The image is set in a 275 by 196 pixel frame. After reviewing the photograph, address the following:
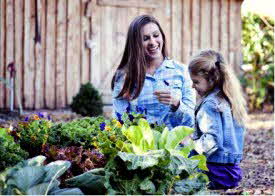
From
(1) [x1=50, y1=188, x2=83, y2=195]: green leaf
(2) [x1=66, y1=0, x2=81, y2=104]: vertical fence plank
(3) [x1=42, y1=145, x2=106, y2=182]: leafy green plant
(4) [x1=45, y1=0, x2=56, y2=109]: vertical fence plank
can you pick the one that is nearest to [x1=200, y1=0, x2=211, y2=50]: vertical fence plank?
(2) [x1=66, y1=0, x2=81, y2=104]: vertical fence plank

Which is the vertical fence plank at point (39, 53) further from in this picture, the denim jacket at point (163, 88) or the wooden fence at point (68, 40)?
the denim jacket at point (163, 88)

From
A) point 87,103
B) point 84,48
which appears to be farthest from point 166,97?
point 84,48

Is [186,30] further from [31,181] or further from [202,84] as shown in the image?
[31,181]

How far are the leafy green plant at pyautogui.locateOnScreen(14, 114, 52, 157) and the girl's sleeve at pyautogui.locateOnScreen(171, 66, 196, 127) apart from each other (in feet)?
3.53

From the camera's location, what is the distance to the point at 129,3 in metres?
13.4

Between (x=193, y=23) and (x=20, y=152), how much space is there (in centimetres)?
1160

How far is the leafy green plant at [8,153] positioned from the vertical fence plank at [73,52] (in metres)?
9.65

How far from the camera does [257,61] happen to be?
1609cm

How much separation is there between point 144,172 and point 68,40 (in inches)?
403

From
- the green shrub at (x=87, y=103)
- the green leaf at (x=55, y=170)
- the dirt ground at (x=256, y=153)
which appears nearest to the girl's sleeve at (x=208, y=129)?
the dirt ground at (x=256, y=153)

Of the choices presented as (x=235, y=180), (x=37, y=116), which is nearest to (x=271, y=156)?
(x=235, y=180)

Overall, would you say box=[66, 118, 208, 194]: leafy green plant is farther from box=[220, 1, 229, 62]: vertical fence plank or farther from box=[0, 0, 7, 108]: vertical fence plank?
box=[220, 1, 229, 62]: vertical fence plank

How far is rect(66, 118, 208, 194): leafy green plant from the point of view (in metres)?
2.64

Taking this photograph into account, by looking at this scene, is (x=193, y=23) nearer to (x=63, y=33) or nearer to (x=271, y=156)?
(x=63, y=33)
